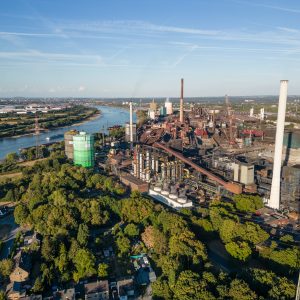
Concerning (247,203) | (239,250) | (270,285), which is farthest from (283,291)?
(247,203)

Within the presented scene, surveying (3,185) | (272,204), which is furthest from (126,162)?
(272,204)

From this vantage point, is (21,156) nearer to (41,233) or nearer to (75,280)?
(41,233)

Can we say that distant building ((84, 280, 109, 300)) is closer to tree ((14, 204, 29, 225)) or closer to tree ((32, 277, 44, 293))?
tree ((32, 277, 44, 293))

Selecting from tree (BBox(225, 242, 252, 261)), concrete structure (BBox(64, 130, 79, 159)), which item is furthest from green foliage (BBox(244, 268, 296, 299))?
concrete structure (BBox(64, 130, 79, 159))

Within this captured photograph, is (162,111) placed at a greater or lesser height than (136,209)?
greater

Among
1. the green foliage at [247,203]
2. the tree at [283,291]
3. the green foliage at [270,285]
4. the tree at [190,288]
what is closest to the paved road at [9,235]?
the tree at [190,288]

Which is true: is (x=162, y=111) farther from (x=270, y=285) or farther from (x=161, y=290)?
(x=270, y=285)
